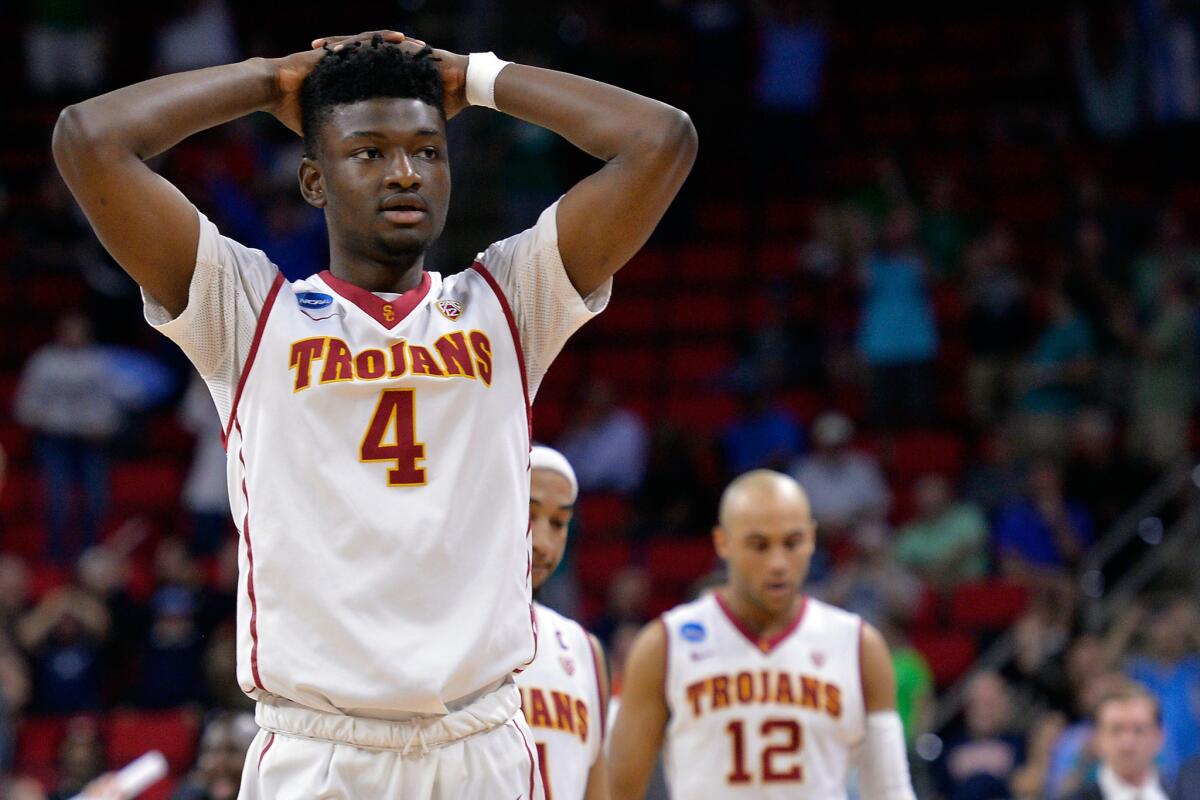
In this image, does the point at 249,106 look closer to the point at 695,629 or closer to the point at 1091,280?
the point at 695,629

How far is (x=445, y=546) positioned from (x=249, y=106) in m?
0.98

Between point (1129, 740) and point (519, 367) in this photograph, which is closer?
point (519, 367)

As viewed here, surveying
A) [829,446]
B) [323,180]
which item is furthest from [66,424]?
[323,180]

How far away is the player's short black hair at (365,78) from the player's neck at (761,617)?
128 inches

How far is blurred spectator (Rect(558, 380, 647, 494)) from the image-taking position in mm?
14008

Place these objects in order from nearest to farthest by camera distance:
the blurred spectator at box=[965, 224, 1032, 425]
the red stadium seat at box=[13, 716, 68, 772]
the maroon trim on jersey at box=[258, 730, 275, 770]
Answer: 1. the maroon trim on jersey at box=[258, 730, 275, 770]
2. the red stadium seat at box=[13, 716, 68, 772]
3. the blurred spectator at box=[965, 224, 1032, 425]

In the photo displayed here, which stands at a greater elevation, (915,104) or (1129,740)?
(915,104)

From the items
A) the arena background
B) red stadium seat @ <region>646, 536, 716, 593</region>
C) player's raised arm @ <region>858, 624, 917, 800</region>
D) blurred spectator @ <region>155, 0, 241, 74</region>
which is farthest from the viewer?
blurred spectator @ <region>155, 0, 241, 74</region>

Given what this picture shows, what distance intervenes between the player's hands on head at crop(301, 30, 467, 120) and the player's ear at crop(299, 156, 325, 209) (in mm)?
239

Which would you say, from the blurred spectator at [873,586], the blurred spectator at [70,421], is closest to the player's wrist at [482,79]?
the blurred spectator at [873,586]

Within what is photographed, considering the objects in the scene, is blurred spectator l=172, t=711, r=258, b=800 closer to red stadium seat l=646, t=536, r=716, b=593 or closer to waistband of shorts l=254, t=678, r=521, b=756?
waistband of shorts l=254, t=678, r=521, b=756

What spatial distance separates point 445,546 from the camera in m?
3.51

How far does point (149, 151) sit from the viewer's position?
360cm

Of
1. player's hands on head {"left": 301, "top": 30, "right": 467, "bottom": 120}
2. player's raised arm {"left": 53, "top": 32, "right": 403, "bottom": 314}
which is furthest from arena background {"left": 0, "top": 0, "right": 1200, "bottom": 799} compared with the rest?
player's raised arm {"left": 53, "top": 32, "right": 403, "bottom": 314}
